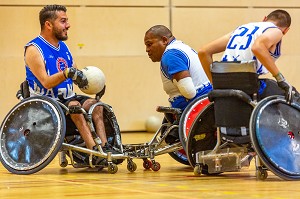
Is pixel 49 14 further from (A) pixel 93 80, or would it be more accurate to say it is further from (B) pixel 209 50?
(B) pixel 209 50

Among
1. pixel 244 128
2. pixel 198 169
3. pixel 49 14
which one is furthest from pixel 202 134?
pixel 49 14

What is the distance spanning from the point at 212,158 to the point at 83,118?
3.53ft

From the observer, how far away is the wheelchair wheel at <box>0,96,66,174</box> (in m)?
6.36

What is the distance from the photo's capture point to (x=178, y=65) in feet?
22.2

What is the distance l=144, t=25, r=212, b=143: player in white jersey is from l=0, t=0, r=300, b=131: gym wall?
5.07 meters

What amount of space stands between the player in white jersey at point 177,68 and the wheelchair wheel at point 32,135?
3.09 feet

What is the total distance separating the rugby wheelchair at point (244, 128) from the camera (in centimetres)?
557

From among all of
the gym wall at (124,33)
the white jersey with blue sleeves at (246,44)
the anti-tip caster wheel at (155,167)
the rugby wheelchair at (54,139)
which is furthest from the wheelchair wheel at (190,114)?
the gym wall at (124,33)

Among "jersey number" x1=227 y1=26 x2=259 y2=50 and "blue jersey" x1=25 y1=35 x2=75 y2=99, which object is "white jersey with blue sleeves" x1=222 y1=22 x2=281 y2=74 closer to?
"jersey number" x1=227 y1=26 x2=259 y2=50

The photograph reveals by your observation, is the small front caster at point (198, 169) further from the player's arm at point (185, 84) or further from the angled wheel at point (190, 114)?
the player's arm at point (185, 84)

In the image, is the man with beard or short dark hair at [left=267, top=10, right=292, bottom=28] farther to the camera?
the man with beard

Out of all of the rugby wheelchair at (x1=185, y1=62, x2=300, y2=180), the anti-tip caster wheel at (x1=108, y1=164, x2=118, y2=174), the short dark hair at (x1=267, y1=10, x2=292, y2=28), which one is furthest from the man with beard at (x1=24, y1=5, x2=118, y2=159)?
the short dark hair at (x1=267, y1=10, x2=292, y2=28)

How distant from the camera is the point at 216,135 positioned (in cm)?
629

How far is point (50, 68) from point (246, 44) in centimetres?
159
